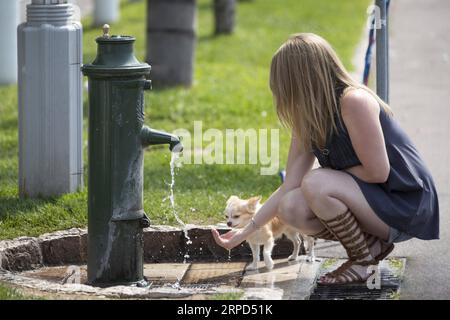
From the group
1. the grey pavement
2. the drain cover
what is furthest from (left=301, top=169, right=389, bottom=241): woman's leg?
the grey pavement

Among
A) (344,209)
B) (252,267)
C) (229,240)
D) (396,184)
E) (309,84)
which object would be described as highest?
(309,84)

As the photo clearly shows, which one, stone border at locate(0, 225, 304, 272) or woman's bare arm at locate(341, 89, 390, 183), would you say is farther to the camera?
stone border at locate(0, 225, 304, 272)

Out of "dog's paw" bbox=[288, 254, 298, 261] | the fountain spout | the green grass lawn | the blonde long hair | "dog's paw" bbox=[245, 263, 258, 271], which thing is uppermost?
the blonde long hair

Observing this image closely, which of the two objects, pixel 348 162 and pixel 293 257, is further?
pixel 293 257

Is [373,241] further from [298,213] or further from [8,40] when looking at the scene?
[8,40]

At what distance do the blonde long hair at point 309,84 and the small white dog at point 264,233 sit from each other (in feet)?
2.52

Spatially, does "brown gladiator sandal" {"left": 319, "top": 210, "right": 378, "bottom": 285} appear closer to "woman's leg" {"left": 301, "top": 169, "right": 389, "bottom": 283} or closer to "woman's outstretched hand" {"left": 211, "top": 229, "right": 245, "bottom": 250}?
"woman's leg" {"left": 301, "top": 169, "right": 389, "bottom": 283}

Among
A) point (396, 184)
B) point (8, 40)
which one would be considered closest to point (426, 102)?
point (8, 40)

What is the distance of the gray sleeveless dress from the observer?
15.6 ft

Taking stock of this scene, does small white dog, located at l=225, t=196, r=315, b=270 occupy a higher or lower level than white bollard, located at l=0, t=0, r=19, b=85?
lower

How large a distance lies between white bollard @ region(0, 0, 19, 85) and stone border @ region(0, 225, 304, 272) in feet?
18.2

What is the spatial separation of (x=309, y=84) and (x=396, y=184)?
0.61 metres

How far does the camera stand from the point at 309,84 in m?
4.74

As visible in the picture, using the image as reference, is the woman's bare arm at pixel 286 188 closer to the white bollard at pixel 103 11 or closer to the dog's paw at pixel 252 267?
the dog's paw at pixel 252 267
